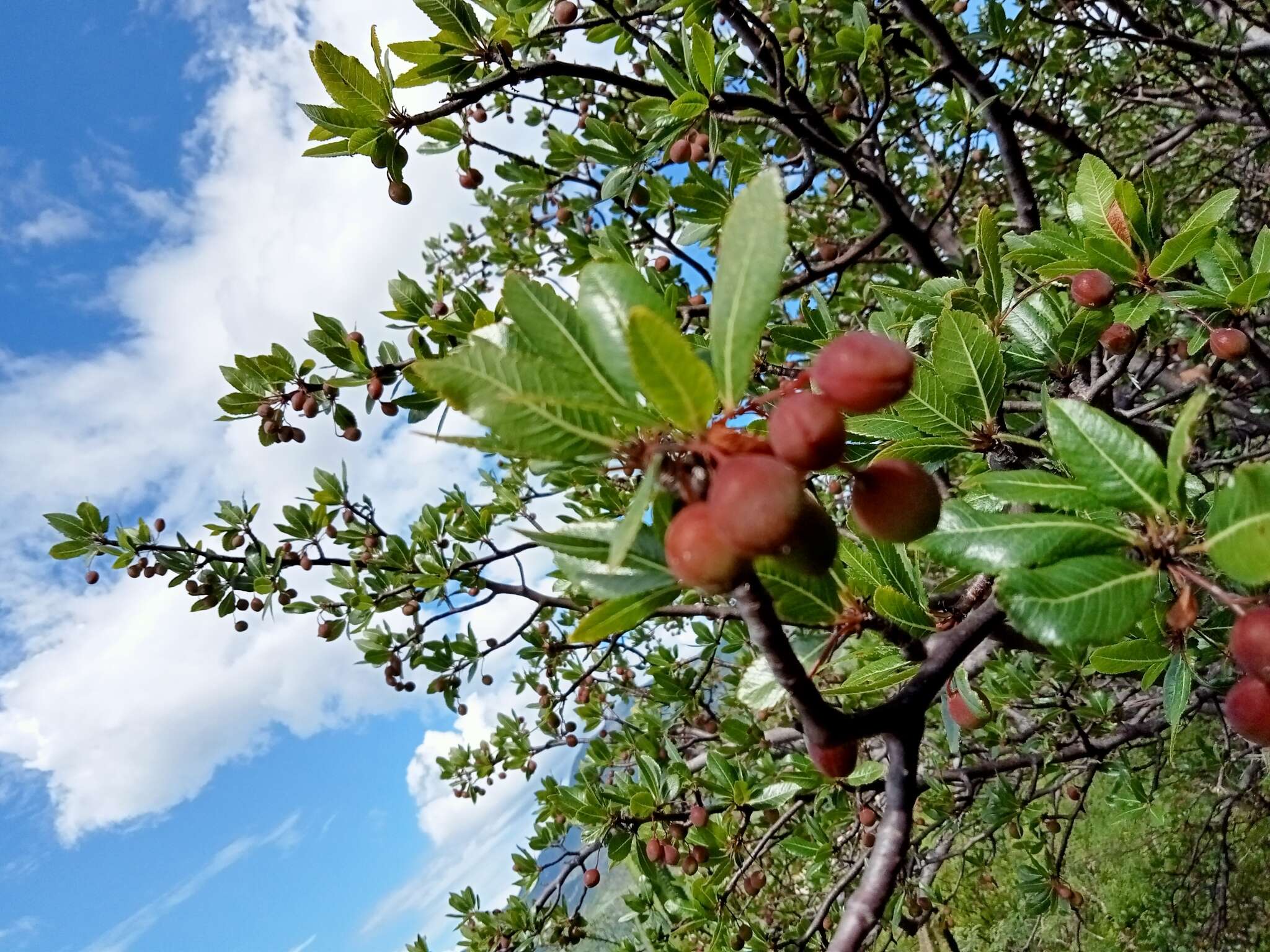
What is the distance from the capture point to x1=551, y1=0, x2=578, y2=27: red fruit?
217 cm

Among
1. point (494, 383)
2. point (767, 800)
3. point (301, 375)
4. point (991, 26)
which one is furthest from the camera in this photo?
point (991, 26)

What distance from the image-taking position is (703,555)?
0.61 meters

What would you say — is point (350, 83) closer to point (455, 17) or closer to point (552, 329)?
point (455, 17)

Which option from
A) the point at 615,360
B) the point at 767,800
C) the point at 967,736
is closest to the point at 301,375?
the point at 767,800

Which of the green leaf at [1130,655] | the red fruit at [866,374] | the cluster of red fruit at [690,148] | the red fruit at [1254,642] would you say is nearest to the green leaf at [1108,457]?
the red fruit at [1254,642]

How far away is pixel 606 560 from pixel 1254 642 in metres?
0.61

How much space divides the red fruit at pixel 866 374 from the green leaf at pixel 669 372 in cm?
13

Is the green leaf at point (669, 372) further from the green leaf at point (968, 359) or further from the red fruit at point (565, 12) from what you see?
the red fruit at point (565, 12)

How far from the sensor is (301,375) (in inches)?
96.7

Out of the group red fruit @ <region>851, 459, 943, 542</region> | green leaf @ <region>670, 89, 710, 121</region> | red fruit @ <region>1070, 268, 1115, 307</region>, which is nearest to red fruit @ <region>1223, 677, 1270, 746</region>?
red fruit @ <region>851, 459, 943, 542</region>

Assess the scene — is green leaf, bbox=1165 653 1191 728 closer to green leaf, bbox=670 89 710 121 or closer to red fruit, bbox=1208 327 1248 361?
red fruit, bbox=1208 327 1248 361

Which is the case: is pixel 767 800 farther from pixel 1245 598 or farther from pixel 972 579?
pixel 1245 598

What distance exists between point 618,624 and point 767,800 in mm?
1773

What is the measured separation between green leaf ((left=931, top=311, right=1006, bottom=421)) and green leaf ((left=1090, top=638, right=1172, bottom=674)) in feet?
1.35
